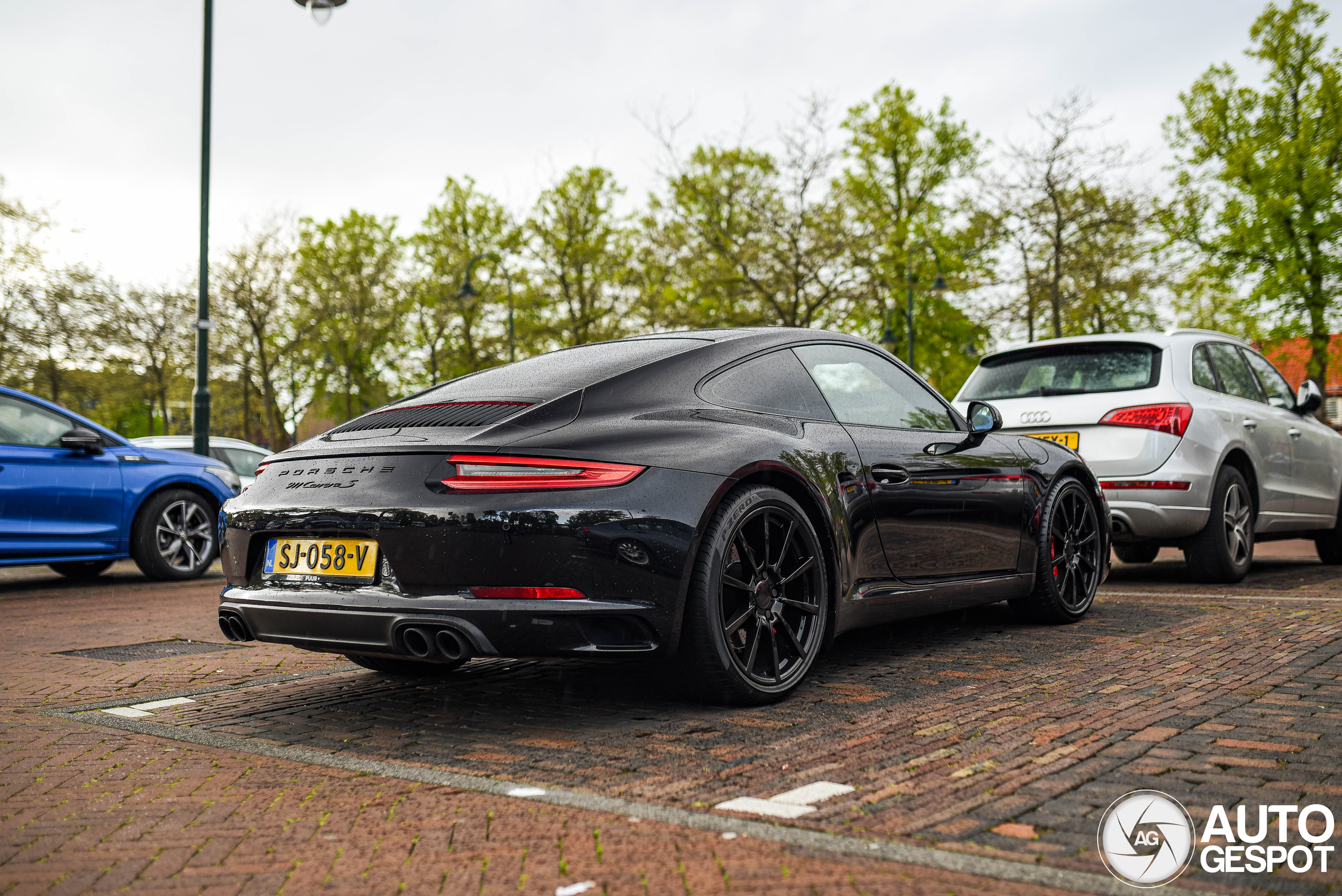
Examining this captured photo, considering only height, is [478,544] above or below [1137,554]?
above

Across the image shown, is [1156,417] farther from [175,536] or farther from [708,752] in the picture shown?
[175,536]

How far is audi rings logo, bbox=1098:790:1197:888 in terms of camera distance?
2.42 meters

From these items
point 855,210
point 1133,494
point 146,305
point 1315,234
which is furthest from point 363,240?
point 1133,494

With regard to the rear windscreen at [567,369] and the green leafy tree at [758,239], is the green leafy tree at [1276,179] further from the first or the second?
the rear windscreen at [567,369]

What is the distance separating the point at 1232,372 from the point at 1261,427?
1.44ft

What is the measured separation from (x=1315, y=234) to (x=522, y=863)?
86.2 ft

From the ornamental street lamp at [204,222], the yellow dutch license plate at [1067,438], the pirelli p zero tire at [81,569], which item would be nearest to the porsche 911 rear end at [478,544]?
the yellow dutch license plate at [1067,438]

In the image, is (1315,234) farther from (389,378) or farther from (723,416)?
(389,378)

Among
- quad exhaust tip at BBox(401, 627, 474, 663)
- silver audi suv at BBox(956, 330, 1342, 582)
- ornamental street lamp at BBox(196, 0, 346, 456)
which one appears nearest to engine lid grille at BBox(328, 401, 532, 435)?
quad exhaust tip at BBox(401, 627, 474, 663)

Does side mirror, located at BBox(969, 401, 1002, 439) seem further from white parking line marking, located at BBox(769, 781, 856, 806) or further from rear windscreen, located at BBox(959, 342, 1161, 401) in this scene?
white parking line marking, located at BBox(769, 781, 856, 806)

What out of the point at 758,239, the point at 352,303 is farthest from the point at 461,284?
the point at 758,239

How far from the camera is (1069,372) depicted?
25.5 feet

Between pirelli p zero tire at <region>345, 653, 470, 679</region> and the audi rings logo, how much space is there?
9.24 feet

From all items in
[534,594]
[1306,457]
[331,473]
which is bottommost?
[534,594]
